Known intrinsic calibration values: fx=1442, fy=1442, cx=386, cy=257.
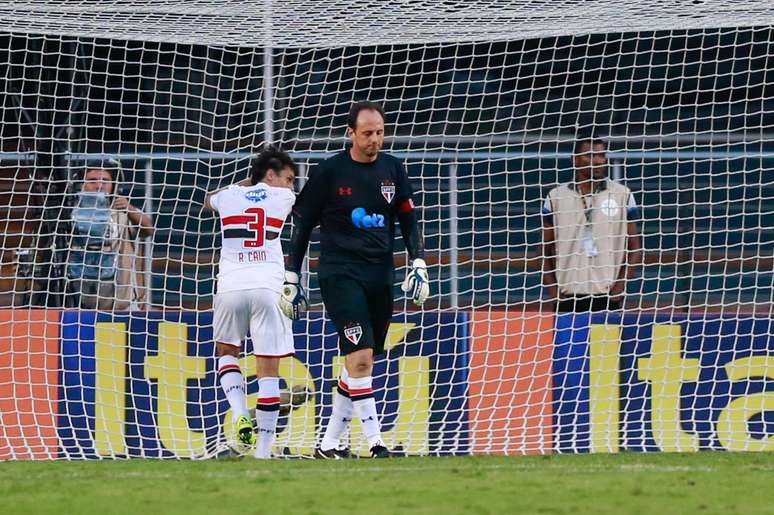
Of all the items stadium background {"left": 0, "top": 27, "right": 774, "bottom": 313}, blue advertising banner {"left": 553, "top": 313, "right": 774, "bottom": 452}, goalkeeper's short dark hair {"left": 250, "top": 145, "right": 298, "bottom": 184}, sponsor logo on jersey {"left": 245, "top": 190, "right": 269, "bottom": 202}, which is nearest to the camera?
sponsor logo on jersey {"left": 245, "top": 190, "right": 269, "bottom": 202}

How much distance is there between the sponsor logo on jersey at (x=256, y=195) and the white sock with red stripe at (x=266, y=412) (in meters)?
1.07

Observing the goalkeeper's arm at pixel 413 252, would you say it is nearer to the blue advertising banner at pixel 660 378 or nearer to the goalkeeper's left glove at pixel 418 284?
the goalkeeper's left glove at pixel 418 284

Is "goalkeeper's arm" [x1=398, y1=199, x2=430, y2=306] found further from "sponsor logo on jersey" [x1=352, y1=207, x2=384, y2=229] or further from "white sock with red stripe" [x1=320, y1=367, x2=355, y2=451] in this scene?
"white sock with red stripe" [x1=320, y1=367, x2=355, y2=451]

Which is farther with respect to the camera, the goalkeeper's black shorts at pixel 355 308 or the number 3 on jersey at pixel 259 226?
the number 3 on jersey at pixel 259 226

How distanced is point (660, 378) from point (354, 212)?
2.81 metres

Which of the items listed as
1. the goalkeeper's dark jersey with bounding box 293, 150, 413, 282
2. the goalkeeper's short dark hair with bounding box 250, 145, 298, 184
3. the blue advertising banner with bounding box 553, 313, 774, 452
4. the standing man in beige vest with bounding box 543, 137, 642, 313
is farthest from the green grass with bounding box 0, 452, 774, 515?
the standing man in beige vest with bounding box 543, 137, 642, 313

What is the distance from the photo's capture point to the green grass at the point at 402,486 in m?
5.95

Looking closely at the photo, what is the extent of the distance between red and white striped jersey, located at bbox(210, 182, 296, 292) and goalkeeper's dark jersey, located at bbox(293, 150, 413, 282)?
15.8 inches

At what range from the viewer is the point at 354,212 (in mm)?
8164

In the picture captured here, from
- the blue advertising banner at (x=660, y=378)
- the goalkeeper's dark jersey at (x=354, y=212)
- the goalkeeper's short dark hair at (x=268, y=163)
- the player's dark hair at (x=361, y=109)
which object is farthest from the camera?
the blue advertising banner at (x=660, y=378)

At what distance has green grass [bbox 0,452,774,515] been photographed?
595 cm

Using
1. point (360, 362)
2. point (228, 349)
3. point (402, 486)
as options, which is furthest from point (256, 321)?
point (402, 486)

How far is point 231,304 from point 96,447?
1.76 m

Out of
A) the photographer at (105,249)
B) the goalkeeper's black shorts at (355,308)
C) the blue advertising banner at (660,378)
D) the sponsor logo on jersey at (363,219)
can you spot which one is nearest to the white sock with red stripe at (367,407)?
the goalkeeper's black shorts at (355,308)
